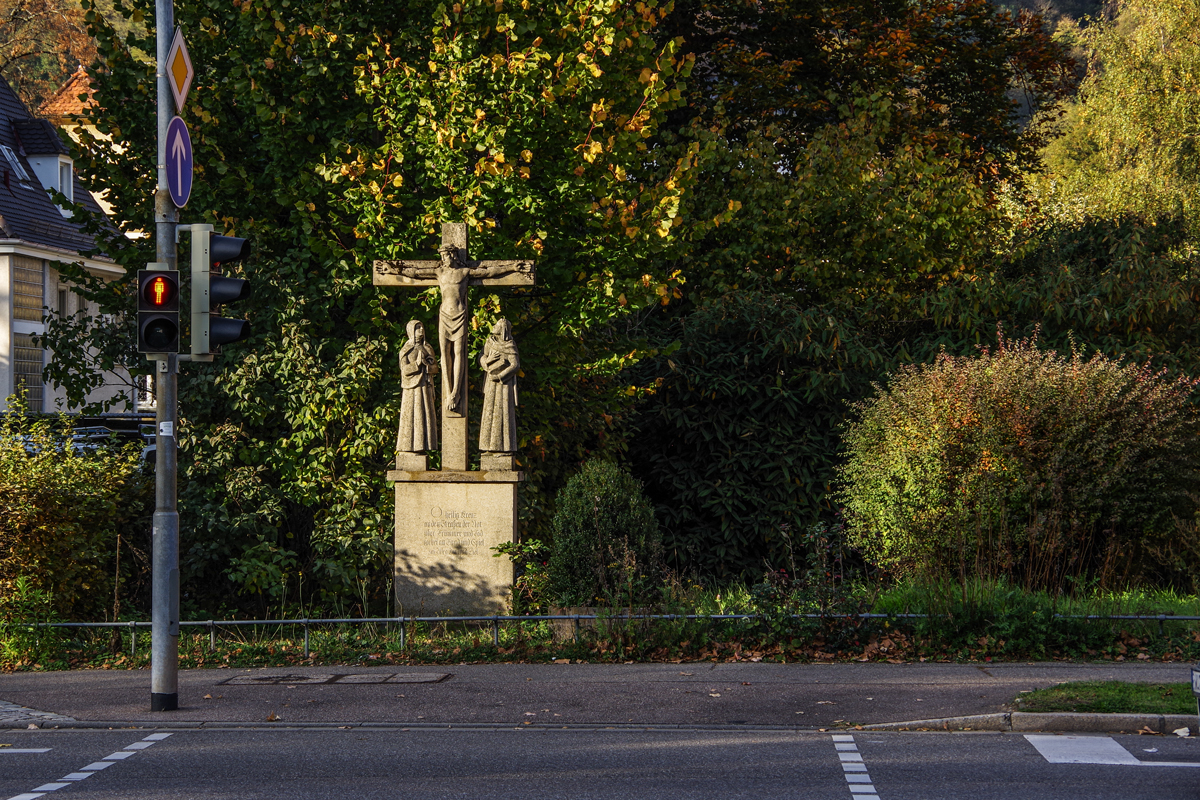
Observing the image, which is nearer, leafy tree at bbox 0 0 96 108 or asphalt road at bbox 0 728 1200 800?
asphalt road at bbox 0 728 1200 800

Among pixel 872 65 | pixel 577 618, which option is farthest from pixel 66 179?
pixel 577 618

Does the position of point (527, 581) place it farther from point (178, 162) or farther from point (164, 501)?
point (178, 162)

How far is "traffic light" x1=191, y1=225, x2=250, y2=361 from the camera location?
970cm

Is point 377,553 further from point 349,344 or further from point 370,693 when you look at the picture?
point 370,693

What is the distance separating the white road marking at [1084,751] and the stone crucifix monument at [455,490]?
6.19 m

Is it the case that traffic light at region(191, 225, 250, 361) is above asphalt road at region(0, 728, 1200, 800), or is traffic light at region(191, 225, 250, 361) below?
above

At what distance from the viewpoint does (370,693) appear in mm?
10375

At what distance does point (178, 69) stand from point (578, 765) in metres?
6.18

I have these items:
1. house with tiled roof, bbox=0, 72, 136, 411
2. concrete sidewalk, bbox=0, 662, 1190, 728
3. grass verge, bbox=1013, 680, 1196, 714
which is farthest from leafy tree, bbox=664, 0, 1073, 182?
house with tiled roof, bbox=0, 72, 136, 411

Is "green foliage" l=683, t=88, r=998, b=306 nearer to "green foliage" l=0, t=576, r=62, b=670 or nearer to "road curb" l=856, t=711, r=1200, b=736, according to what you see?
"green foliage" l=0, t=576, r=62, b=670

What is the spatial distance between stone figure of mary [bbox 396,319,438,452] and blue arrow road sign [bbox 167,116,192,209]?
381 cm

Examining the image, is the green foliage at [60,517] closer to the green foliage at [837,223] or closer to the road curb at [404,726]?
the road curb at [404,726]

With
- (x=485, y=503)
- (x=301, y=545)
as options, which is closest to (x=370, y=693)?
(x=485, y=503)

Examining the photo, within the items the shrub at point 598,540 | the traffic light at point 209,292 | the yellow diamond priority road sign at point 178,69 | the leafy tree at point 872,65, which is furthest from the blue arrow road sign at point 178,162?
the leafy tree at point 872,65
